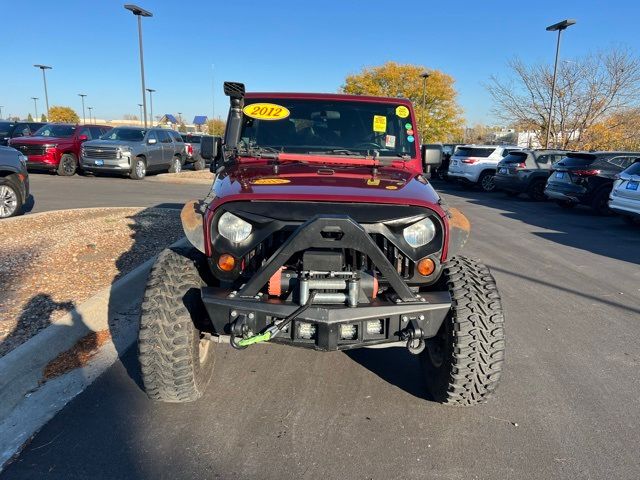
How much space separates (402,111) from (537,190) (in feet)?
43.6

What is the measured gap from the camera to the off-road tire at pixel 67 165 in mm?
18172

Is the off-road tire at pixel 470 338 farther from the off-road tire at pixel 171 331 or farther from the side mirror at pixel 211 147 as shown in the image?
the side mirror at pixel 211 147

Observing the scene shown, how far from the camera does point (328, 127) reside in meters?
4.39

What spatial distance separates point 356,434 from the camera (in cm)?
298

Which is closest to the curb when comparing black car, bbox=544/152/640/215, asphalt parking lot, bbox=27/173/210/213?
asphalt parking lot, bbox=27/173/210/213

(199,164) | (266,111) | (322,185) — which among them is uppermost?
(266,111)

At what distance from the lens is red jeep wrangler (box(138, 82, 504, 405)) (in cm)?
266

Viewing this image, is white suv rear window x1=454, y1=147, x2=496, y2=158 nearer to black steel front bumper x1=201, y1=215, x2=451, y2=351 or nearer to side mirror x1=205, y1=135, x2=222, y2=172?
side mirror x1=205, y1=135, x2=222, y2=172

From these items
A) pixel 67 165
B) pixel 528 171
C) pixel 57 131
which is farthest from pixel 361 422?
pixel 57 131

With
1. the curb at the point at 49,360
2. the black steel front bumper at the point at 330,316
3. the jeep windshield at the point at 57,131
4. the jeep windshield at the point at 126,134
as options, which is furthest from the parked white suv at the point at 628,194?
the jeep windshield at the point at 57,131

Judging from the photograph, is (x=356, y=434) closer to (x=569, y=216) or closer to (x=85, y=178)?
(x=569, y=216)

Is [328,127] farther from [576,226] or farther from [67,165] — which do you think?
[67,165]

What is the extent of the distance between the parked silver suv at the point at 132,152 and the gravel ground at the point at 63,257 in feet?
28.1

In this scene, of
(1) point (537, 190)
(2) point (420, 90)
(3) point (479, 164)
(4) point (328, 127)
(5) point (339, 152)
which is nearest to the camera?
(5) point (339, 152)
